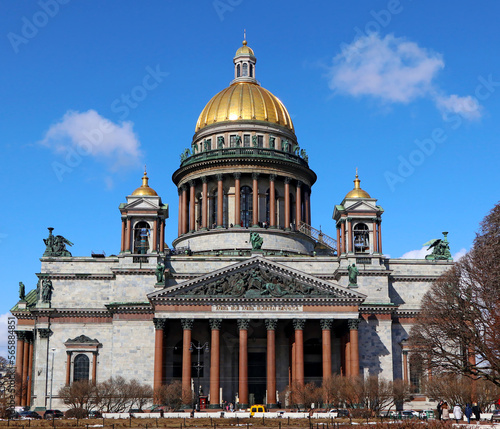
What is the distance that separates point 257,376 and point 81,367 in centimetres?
1786

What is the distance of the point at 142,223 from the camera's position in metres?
80.8

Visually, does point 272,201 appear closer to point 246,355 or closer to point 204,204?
point 204,204

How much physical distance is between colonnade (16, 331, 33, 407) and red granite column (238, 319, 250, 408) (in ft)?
103

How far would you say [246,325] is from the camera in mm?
72250

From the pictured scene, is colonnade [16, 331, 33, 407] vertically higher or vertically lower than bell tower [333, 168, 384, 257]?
lower

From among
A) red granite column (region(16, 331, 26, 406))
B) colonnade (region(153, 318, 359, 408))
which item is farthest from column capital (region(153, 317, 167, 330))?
red granite column (region(16, 331, 26, 406))

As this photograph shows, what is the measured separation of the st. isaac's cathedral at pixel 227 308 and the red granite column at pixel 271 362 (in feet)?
0.34

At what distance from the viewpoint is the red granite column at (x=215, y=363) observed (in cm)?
6962

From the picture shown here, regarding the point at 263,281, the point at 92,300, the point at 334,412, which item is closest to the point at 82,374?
the point at 92,300

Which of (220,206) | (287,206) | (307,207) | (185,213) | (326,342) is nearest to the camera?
(326,342)

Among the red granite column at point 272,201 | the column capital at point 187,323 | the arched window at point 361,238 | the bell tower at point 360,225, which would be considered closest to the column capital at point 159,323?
the column capital at point 187,323

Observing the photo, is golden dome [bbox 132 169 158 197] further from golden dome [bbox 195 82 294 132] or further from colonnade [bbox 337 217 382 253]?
colonnade [bbox 337 217 382 253]

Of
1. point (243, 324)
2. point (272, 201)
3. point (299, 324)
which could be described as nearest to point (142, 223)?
point (243, 324)

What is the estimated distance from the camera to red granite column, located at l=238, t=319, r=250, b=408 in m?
70.1
